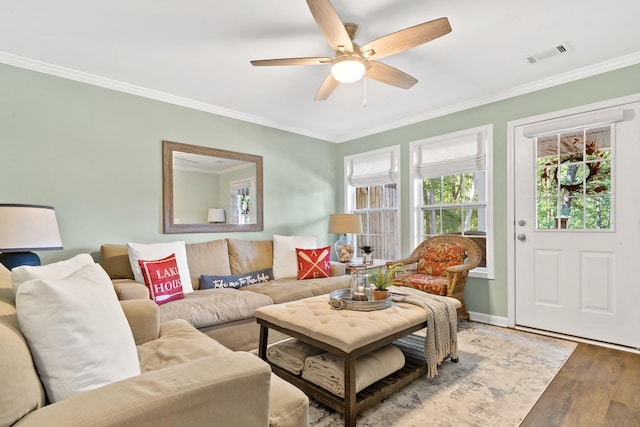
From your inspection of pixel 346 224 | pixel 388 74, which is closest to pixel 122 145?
pixel 388 74

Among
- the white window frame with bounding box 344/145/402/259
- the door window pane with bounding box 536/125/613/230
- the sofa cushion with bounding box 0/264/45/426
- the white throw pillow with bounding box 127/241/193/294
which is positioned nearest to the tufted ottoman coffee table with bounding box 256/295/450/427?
the white throw pillow with bounding box 127/241/193/294

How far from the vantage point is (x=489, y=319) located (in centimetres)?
356

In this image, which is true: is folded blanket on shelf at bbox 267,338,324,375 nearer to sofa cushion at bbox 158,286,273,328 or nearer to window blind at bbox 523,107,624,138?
sofa cushion at bbox 158,286,273,328

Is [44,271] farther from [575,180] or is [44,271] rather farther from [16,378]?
[575,180]

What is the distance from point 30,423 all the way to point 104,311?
432 millimetres

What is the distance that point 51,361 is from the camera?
0.93 m

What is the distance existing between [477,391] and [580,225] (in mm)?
1975

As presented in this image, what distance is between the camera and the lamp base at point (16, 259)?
2.13 metres

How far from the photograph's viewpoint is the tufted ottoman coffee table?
1.73 meters

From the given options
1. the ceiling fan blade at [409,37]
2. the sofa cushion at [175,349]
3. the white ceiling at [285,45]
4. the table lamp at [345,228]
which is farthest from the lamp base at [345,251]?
the sofa cushion at [175,349]

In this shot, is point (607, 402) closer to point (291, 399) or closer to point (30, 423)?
point (291, 399)

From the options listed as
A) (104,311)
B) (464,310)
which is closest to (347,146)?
(464,310)

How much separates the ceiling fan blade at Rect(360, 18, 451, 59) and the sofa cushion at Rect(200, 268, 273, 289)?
2431mm

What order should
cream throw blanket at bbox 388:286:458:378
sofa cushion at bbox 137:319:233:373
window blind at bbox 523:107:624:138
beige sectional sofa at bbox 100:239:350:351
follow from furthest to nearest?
window blind at bbox 523:107:624:138, beige sectional sofa at bbox 100:239:350:351, cream throw blanket at bbox 388:286:458:378, sofa cushion at bbox 137:319:233:373
